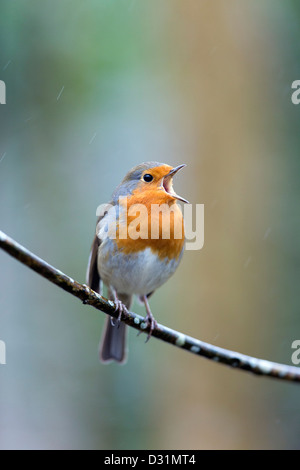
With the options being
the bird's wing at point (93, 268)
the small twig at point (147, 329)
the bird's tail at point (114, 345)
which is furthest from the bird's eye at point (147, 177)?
the bird's tail at point (114, 345)

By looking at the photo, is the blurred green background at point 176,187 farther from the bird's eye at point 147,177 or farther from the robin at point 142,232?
the bird's eye at point 147,177

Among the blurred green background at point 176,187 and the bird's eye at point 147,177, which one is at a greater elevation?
the blurred green background at point 176,187

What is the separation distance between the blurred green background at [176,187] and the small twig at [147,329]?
9.58 feet

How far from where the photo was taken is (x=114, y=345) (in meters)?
2.95

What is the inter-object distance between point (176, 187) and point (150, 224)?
2.69 m

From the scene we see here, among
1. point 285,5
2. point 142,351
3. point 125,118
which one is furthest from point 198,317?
point 285,5

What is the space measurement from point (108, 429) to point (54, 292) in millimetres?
1539

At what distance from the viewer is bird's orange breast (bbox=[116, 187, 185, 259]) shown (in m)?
2.21

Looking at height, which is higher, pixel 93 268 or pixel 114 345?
pixel 93 268

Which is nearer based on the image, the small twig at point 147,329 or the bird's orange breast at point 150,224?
the small twig at point 147,329

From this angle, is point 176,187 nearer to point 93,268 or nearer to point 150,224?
point 93,268

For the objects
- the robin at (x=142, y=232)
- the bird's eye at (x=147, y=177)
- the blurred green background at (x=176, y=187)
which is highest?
the blurred green background at (x=176, y=187)

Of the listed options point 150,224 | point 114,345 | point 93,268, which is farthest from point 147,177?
point 114,345

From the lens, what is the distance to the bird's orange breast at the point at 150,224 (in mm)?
2211
